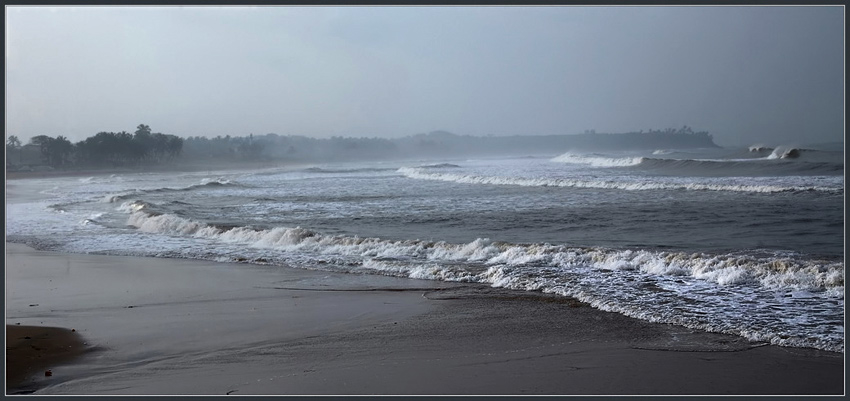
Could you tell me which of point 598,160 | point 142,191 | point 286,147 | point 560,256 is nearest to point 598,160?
point 598,160

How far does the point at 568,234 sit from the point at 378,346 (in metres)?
4.82

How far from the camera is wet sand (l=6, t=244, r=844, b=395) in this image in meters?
3.18

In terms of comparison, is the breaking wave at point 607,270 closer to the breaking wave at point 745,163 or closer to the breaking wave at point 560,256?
the breaking wave at point 560,256

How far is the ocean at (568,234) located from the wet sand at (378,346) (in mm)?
470

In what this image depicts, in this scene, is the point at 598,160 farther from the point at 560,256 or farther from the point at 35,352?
the point at 35,352

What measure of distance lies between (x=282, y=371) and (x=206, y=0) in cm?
214

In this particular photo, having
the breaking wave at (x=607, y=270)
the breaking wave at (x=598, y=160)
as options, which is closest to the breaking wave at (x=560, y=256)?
the breaking wave at (x=607, y=270)

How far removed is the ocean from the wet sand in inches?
18.5

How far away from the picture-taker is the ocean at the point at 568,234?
5000mm

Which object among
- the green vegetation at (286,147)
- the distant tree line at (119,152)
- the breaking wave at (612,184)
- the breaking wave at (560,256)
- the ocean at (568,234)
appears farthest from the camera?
the distant tree line at (119,152)

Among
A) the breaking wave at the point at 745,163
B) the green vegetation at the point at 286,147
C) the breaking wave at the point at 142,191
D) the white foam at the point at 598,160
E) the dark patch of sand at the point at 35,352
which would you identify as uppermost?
the green vegetation at the point at 286,147

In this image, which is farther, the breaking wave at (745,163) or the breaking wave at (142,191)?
the breaking wave at (142,191)

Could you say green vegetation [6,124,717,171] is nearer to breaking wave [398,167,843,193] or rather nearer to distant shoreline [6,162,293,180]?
distant shoreline [6,162,293,180]

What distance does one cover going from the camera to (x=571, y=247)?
23.4ft
